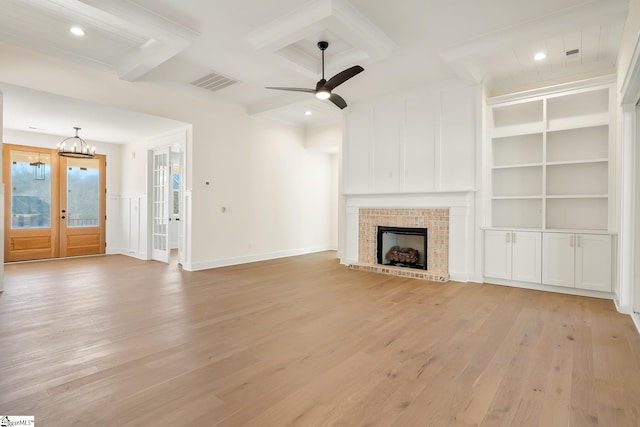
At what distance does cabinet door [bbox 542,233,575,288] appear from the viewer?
4.34 m

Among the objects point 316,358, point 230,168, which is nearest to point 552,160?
point 316,358

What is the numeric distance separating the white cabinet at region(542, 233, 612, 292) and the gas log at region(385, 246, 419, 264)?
198cm

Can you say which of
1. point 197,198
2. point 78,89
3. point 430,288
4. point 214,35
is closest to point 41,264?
point 197,198

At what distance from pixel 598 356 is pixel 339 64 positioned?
4.24 meters

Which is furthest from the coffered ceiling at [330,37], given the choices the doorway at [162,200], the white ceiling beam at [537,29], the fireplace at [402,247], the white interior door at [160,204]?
the fireplace at [402,247]

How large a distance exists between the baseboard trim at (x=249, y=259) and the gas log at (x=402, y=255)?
2558 millimetres

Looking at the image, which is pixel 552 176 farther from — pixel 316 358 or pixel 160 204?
pixel 160 204

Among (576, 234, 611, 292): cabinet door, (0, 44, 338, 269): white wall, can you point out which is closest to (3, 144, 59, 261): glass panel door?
(0, 44, 338, 269): white wall

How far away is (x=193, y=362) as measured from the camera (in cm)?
240

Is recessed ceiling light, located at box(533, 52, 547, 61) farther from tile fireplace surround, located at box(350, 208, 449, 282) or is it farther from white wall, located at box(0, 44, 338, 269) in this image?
white wall, located at box(0, 44, 338, 269)

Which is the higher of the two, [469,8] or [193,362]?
[469,8]

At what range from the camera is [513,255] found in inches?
187

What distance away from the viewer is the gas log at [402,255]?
19.5ft

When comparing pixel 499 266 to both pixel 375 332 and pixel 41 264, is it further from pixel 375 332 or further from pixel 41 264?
pixel 41 264
